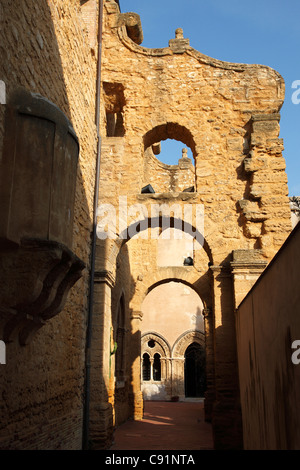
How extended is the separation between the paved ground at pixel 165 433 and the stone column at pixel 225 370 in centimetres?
75

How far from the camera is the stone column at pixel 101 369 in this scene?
7.32m

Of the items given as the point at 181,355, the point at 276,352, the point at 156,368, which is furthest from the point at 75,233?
the point at 156,368

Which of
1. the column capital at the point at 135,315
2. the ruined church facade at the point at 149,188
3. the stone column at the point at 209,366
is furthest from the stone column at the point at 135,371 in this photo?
the ruined church facade at the point at 149,188

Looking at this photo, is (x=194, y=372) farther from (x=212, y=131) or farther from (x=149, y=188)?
(x=212, y=131)

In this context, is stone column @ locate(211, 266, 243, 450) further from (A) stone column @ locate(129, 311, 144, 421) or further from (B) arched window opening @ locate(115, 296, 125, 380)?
(A) stone column @ locate(129, 311, 144, 421)

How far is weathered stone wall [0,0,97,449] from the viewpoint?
4184mm

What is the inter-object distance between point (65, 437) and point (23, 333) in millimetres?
2323

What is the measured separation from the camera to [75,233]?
689 cm

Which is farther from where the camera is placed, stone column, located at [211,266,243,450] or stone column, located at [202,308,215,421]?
stone column, located at [202,308,215,421]

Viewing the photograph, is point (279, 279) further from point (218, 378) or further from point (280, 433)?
point (218, 378)

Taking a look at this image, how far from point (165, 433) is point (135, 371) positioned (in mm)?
3452

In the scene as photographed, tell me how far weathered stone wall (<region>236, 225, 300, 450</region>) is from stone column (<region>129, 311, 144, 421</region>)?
8.29 metres

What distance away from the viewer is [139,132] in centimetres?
905

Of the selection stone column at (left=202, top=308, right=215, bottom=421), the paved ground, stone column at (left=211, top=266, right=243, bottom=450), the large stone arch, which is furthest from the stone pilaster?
the large stone arch
